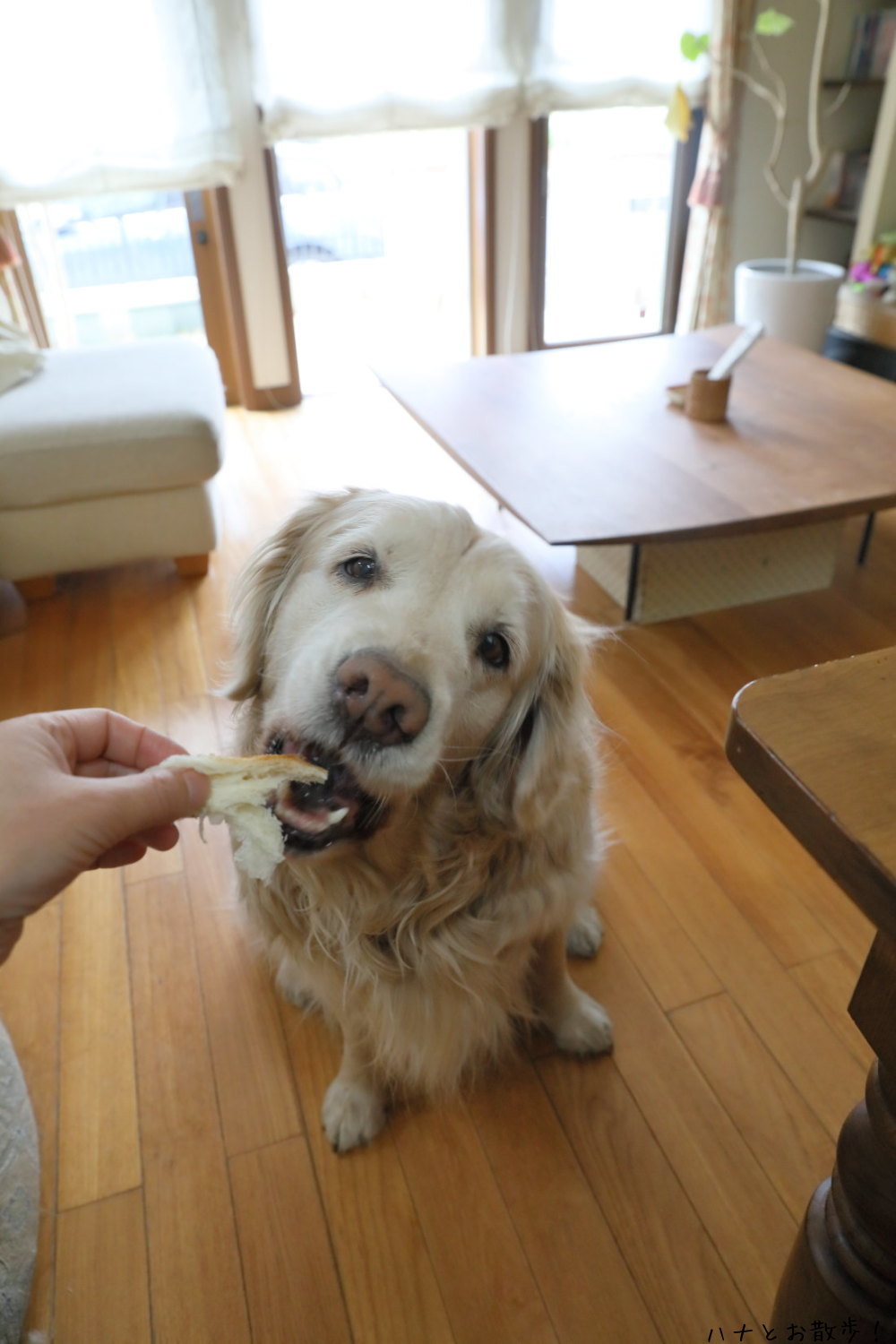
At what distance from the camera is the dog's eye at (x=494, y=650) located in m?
1.06

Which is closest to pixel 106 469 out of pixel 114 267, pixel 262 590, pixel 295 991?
pixel 262 590

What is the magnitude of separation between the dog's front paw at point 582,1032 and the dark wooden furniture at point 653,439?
3.07 ft

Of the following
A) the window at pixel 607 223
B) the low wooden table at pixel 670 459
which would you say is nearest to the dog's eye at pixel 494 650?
the low wooden table at pixel 670 459

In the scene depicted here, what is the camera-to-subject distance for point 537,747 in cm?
112

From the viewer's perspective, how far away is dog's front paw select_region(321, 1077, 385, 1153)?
4.17ft

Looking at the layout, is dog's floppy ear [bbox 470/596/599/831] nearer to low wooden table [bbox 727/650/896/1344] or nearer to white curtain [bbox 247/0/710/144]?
low wooden table [bbox 727/650/896/1344]

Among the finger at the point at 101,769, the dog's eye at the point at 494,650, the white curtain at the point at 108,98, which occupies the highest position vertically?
the white curtain at the point at 108,98

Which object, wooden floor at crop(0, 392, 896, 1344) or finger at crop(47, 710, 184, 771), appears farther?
wooden floor at crop(0, 392, 896, 1344)

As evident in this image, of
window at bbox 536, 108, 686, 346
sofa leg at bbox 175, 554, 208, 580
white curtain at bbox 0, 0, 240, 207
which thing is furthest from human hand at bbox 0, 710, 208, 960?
window at bbox 536, 108, 686, 346

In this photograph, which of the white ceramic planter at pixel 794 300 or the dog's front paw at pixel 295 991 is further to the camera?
the white ceramic planter at pixel 794 300

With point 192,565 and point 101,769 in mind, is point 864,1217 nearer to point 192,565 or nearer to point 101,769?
point 101,769

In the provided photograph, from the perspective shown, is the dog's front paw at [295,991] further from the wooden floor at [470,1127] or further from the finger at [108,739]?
the finger at [108,739]

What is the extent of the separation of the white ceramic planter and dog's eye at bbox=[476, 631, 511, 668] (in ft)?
10.9

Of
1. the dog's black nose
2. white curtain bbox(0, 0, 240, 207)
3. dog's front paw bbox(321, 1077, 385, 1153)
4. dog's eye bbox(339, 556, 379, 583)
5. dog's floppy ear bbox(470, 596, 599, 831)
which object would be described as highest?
white curtain bbox(0, 0, 240, 207)
